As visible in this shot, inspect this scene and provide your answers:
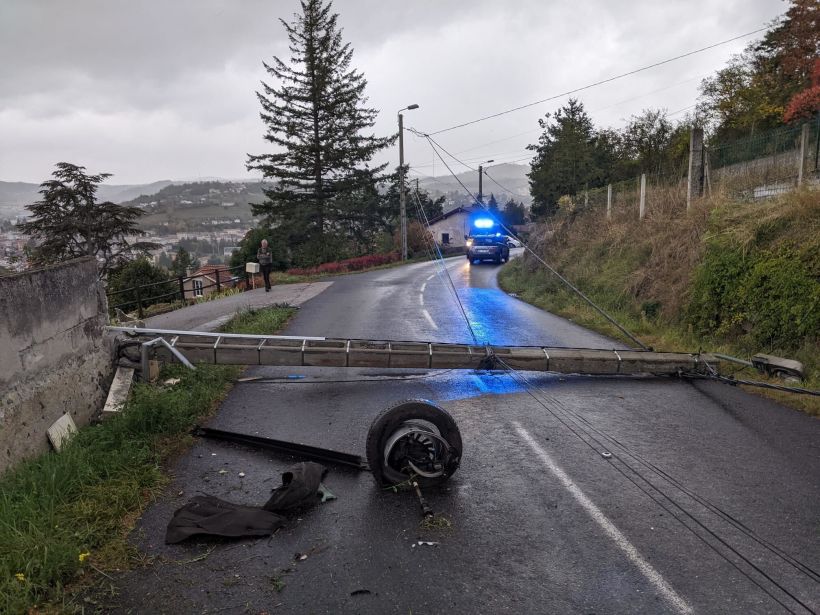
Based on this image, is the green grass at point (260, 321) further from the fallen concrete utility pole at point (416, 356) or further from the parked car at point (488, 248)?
the parked car at point (488, 248)

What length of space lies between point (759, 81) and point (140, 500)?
35.1 meters

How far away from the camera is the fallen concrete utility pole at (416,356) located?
850 cm

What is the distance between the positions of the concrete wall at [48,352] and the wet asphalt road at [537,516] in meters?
1.52

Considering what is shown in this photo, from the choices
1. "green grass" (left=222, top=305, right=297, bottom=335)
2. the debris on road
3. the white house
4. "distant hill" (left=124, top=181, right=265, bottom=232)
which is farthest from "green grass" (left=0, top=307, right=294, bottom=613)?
"distant hill" (left=124, top=181, right=265, bottom=232)

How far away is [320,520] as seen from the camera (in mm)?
4641

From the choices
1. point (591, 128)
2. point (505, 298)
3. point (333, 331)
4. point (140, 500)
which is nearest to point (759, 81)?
point (591, 128)

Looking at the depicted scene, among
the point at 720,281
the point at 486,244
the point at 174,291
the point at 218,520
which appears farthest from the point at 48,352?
the point at 486,244

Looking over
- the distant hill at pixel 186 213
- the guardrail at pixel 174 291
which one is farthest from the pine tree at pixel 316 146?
the distant hill at pixel 186 213

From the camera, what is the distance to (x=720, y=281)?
428 inches

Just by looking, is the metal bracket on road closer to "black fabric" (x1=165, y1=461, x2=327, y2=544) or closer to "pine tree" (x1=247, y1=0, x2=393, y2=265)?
"black fabric" (x1=165, y1=461, x2=327, y2=544)

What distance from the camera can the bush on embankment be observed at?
9000 mm

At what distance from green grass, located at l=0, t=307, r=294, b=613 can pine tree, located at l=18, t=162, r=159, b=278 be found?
1483 inches

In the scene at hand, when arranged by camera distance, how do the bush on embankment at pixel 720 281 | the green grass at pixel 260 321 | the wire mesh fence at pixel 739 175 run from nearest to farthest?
the bush on embankment at pixel 720 281, the green grass at pixel 260 321, the wire mesh fence at pixel 739 175

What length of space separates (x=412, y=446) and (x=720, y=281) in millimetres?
8578
